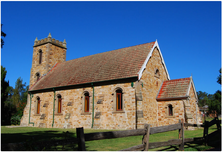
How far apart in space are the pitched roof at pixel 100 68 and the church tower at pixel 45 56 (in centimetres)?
234

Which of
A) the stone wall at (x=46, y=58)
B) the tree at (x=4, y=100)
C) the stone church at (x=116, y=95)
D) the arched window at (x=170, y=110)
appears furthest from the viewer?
the stone wall at (x=46, y=58)

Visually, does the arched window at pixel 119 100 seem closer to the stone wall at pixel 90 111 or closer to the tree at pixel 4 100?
the stone wall at pixel 90 111

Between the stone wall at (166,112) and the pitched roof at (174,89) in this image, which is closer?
the stone wall at (166,112)

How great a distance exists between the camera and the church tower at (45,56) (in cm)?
3352

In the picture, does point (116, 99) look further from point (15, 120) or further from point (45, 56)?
point (15, 120)

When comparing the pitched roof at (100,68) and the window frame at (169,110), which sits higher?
the pitched roof at (100,68)

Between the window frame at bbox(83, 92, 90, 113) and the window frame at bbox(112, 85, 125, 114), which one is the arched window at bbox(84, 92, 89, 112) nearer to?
the window frame at bbox(83, 92, 90, 113)

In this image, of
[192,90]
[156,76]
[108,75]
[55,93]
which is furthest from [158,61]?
[55,93]

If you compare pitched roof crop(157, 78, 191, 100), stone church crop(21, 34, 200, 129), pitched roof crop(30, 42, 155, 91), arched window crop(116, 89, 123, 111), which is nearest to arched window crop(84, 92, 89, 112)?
stone church crop(21, 34, 200, 129)

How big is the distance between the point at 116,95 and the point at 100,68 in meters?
4.61

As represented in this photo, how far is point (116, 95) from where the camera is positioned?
21.8 meters

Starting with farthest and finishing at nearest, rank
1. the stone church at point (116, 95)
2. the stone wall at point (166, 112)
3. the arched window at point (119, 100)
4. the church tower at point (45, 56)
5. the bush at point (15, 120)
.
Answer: the church tower at point (45, 56)
the bush at point (15, 120)
the arched window at point (119, 100)
the stone wall at point (166, 112)
the stone church at point (116, 95)

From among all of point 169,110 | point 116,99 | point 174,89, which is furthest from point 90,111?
point 174,89

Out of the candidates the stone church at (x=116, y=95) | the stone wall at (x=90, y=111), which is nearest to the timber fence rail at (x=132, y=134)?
the stone church at (x=116, y=95)
